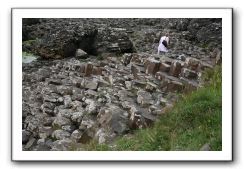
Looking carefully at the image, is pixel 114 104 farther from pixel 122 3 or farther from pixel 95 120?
pixel 122 3

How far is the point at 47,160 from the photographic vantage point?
967 cm

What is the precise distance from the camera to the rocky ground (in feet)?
31.9

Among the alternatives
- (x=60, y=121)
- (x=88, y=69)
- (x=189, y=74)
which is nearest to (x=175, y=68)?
(x=189, y=74)

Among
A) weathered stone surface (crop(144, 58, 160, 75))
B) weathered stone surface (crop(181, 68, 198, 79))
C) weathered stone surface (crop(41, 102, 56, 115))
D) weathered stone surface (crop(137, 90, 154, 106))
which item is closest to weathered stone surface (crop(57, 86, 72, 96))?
weathered stone surface (crop(41, 102, 56, 115))

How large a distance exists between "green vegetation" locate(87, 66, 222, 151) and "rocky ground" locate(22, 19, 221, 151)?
0.25 feet

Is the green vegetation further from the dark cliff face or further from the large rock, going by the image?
the dark cliff face

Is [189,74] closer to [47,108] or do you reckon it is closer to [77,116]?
[77,116]

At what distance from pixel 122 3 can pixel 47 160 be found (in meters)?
1.63

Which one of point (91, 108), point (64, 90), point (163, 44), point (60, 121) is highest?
point (163, 44)

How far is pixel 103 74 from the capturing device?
9.86 metres

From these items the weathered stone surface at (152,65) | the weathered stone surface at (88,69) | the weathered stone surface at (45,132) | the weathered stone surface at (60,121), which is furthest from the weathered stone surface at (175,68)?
the weathered stone surface at (45,132)

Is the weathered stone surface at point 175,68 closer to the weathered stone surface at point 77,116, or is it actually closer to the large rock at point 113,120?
the large rock at point 113,120

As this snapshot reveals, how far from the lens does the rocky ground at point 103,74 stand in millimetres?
9719

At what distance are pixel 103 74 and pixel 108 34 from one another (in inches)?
15.4
